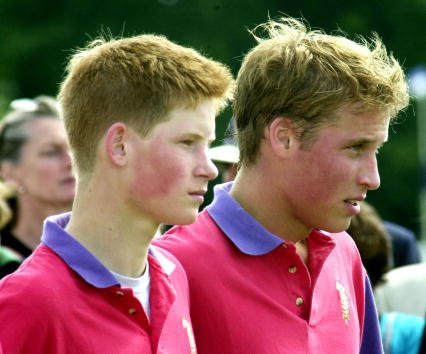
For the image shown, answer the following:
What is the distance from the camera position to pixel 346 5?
29328mm

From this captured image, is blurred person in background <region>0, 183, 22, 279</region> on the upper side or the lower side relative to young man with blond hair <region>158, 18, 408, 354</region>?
lower

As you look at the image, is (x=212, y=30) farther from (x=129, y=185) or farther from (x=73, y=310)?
(x=73, y=310)

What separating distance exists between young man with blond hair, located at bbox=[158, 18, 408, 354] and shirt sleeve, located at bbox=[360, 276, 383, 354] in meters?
0.21

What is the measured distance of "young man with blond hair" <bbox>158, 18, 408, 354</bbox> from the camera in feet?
14.0

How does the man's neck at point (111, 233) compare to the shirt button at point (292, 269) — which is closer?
the man's neck at point (111, 233)

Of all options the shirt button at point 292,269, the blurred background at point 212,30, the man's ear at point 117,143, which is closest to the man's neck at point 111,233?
the man's ear at point 117,143

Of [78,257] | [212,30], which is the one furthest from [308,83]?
[212,30]

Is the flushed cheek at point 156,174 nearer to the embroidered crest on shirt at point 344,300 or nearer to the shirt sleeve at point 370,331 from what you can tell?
the embroidered crest on shirt at point 344,300

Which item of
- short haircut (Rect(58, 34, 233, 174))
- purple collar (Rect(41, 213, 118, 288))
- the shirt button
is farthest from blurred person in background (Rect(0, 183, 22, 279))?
purple collar (Rect(41, 213, 118, 288))

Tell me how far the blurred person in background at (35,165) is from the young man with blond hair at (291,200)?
331 centimetres

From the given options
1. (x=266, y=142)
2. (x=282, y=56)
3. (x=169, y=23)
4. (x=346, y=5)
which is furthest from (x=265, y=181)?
(x=346, y=5)

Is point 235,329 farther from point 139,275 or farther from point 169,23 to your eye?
point 169,23

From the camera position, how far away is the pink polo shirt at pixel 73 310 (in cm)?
367

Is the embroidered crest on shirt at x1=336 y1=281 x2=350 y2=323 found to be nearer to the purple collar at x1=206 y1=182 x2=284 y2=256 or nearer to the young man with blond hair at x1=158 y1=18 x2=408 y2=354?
the young man with blond hair at x1=158 y1=18 x2=408 y2=354
